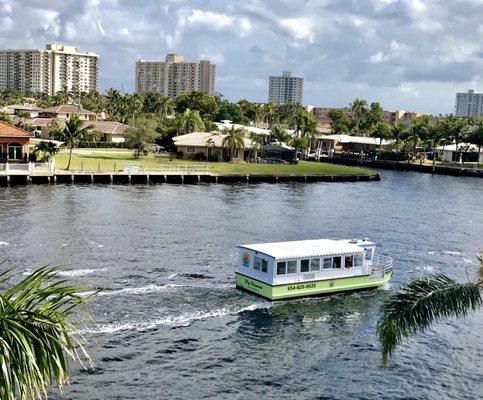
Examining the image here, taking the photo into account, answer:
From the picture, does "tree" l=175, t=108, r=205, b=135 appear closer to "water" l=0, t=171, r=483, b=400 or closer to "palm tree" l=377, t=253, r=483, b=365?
"water" l=0, t=171, r=483, b=400

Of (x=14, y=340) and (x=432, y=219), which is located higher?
(x=14, y=340)

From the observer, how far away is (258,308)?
140 ft

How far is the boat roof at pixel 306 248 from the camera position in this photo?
4525 centimetres

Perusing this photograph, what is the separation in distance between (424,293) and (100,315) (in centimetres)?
2330

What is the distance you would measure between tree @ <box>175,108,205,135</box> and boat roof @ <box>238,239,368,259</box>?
106 m

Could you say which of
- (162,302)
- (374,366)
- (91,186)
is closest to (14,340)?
(374,366)

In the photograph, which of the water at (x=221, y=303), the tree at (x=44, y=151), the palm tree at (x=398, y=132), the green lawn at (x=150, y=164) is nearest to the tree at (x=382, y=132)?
the palm tree at (x=398, y=132)

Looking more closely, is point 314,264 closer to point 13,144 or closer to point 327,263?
point 327,263

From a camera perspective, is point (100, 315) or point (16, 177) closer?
point (100, 315)

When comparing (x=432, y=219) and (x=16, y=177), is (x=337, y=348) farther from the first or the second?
(x=16, y=177)

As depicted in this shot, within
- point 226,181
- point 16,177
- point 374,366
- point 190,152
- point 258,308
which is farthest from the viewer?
point 190,152

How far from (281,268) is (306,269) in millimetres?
2221

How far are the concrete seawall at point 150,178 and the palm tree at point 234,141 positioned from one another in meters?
14.0

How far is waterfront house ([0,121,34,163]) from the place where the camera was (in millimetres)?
98125
